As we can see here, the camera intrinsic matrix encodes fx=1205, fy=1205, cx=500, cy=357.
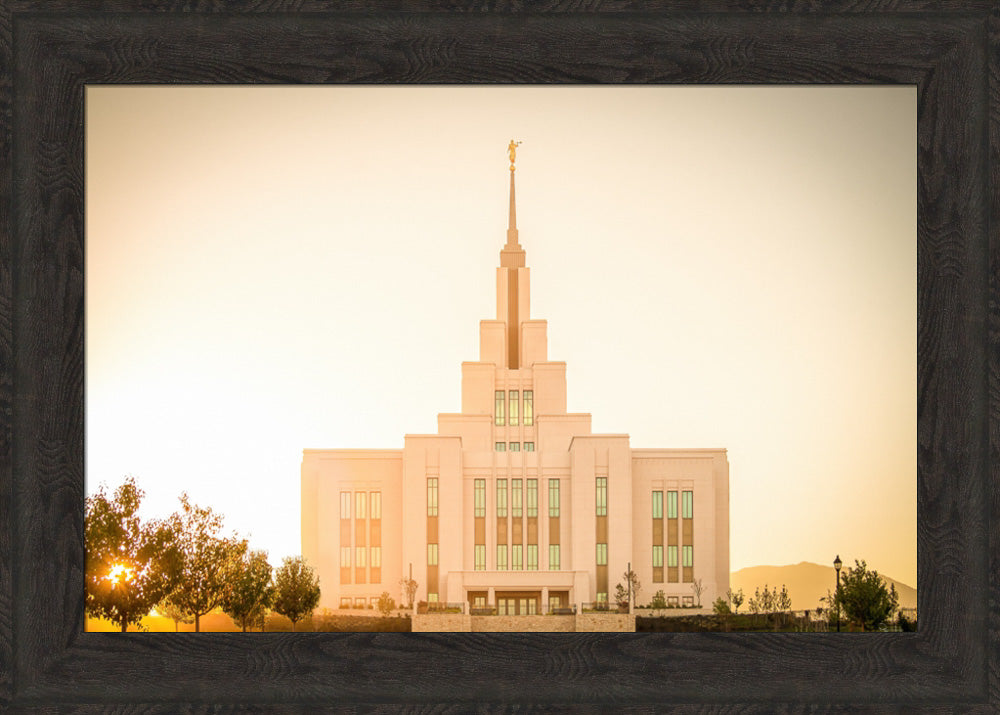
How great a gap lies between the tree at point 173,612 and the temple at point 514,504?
0.91 m

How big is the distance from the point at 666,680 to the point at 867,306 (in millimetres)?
3760

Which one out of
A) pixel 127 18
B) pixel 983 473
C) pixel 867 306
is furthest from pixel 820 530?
pixel 127 18

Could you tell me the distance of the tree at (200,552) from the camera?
802 cm

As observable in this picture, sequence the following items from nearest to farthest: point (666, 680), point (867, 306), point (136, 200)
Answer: point (666, 680)
point (136, 200)
point (867, 306)

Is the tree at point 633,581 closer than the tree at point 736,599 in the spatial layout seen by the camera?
No

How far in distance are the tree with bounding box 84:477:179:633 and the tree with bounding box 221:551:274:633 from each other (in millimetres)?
453

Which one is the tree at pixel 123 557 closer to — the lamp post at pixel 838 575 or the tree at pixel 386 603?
the tree at pixel 386 603

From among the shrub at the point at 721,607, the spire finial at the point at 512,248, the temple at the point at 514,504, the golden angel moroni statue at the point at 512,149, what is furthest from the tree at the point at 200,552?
the shrub at the point at 721,607

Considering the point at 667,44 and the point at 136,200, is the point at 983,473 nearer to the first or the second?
the point at 667,44

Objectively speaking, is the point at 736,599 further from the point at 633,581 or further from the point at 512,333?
the point at 512,333

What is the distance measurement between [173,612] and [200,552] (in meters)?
0.45

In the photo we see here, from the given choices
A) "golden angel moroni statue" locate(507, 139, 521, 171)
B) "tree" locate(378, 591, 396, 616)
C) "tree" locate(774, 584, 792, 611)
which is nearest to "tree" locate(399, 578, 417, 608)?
"tree" locate(378, 591, 396, 616)

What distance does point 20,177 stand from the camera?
5266mm

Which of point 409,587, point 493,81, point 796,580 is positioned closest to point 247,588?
point 409,587
